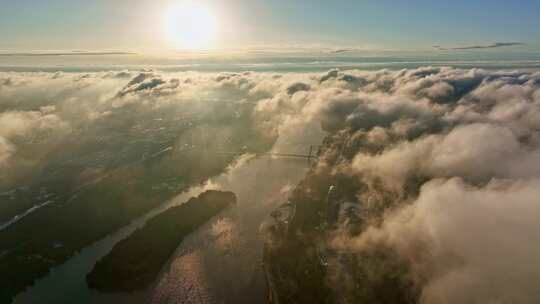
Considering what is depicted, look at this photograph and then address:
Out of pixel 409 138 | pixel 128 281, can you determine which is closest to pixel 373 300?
pixel 128 281

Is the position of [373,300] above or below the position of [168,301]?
above

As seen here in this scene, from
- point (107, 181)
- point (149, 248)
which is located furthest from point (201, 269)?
point (107, 181)

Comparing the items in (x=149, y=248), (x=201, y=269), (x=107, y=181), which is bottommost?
(x=107, y=181)

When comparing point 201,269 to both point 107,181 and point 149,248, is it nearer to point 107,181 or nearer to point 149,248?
point 149,248

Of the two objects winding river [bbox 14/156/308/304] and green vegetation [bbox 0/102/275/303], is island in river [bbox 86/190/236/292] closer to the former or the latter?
winding river [bbox 14/156/308/304]

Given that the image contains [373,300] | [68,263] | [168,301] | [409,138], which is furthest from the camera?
[409,138]

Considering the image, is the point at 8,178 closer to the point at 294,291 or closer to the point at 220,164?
the point at 220,164

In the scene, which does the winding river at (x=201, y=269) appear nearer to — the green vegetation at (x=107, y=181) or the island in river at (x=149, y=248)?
the island in river at (x=149, y=248)

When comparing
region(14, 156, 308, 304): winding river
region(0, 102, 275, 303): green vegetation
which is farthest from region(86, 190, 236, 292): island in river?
region(0, 102, 275, 303): green vegetation

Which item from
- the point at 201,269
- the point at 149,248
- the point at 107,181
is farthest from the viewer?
the point at 107,181
